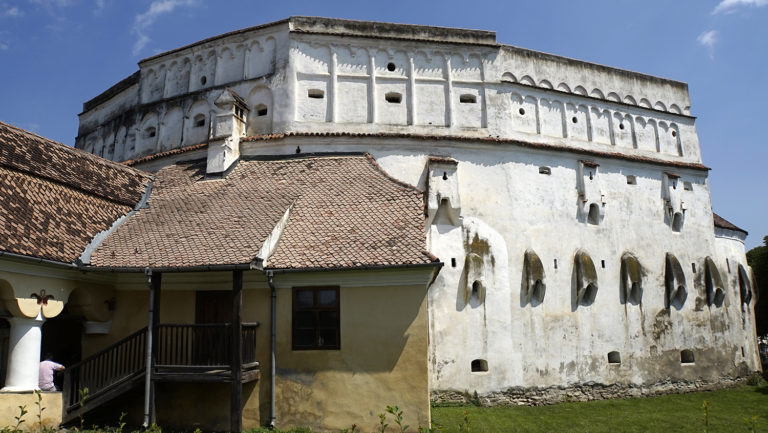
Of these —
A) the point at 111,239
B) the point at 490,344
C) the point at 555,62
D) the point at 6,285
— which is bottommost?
the point at 490,344

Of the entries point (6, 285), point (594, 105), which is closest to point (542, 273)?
point (594, 105)

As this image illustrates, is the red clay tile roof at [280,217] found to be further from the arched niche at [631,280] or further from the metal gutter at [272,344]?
the arched niche at [631,280]

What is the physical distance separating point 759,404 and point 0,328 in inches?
958

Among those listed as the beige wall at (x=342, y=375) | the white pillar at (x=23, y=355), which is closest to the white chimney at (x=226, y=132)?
the beige wall at (x=342, y=375)

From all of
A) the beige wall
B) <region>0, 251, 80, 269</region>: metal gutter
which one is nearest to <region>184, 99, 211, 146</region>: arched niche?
<region>0, 251, 80, 269</region>: metal gutter

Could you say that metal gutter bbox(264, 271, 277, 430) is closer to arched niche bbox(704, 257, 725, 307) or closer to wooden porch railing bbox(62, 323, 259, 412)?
wooden porch railing bbox(62, 323, 259, 412)

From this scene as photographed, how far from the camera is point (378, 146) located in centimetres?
2061

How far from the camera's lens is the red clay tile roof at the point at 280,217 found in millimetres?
13750

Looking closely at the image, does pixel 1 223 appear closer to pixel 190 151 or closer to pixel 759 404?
pixel 190 151

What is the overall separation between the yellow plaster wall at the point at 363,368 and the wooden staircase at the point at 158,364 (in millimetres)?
1090

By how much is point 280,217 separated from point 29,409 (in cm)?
713

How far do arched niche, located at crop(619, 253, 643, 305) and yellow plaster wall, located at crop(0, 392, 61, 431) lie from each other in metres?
19.0

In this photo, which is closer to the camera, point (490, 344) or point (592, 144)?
point (490, 344)

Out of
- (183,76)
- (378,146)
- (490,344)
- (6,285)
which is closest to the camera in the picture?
(6,285)
